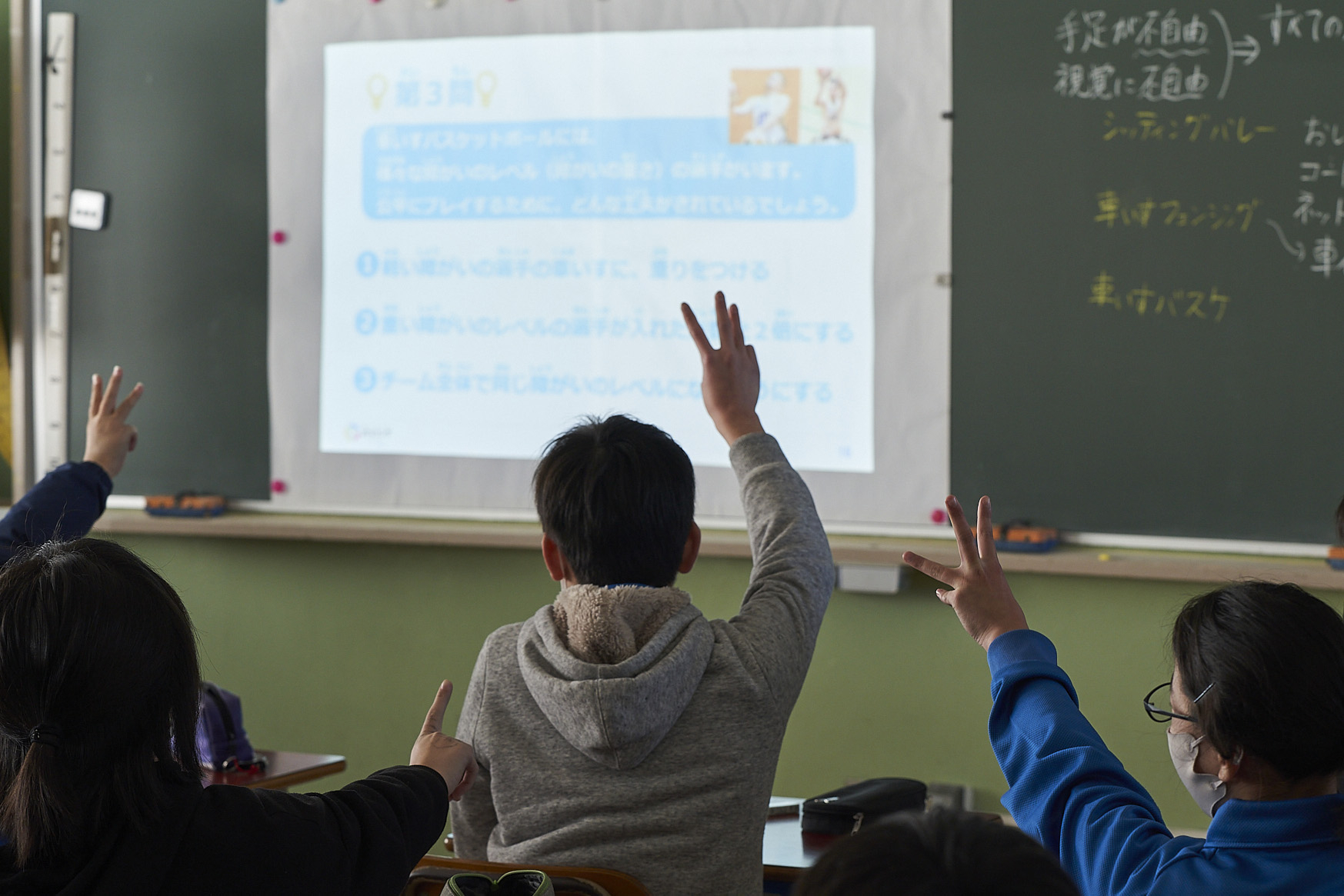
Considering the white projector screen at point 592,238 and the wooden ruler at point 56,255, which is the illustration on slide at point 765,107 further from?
the wooden ruler at point 56,255

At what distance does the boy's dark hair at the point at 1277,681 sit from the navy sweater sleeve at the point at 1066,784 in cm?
11

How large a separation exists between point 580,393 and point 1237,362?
4.96ft

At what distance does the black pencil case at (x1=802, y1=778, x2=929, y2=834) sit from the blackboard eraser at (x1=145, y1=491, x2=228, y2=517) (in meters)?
2.07

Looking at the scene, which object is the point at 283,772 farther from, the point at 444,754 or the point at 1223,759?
the point at 1223,759

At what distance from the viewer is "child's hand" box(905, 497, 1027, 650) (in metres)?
1.33

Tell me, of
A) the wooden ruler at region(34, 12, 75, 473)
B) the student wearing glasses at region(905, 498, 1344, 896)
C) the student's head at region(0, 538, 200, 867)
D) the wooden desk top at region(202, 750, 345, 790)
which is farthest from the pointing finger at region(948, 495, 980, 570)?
the wooden ruler at region(34, 12, 75, 473)

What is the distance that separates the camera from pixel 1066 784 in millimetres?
1187

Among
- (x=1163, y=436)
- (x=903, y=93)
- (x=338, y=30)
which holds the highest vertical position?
(x=338, y=30)

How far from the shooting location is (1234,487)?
2645 mm

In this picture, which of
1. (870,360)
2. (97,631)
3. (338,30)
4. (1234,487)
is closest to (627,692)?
(97,631)

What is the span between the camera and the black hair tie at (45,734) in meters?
1.05

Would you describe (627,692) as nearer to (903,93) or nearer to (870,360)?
(870,360)

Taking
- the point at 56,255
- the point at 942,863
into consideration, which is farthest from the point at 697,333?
the point at 56,255

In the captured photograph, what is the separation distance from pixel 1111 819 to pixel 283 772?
1590 millimetres
